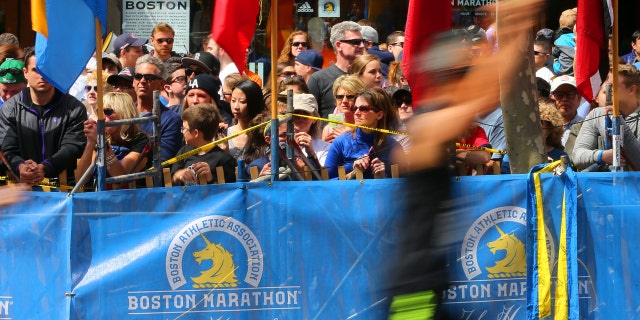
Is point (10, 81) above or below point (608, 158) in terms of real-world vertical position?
above

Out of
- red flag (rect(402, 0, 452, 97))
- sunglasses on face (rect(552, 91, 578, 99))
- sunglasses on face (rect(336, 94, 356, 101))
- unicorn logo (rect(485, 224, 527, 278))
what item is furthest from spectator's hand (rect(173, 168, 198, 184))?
sunglasses on face (rect(552, 91, 578, 99))

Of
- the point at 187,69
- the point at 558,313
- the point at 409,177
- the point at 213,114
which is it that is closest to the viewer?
the point at 409,177

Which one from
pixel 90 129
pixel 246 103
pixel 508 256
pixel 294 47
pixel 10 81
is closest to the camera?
Answer: pixel 508 256

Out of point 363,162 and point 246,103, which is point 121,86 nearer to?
point 246,103

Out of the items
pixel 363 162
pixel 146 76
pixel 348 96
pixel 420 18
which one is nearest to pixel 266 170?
pixel 363 162

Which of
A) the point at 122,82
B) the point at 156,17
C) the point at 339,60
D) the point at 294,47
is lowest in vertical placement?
the point at 122,82

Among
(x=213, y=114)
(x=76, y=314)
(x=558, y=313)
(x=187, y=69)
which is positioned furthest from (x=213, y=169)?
(x=187, y=69)

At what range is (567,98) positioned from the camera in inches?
399

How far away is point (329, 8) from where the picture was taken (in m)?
15.8

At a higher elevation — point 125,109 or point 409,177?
point 125,109

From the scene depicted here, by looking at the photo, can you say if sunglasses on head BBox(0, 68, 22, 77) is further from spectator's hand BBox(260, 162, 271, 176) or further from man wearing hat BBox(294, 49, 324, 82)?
spectator's hand BBox(260, 162, 271, 176)

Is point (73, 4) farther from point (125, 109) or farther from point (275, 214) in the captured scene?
point (275, 214)

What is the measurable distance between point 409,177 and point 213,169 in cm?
382

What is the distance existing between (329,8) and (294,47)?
3.25 meters
